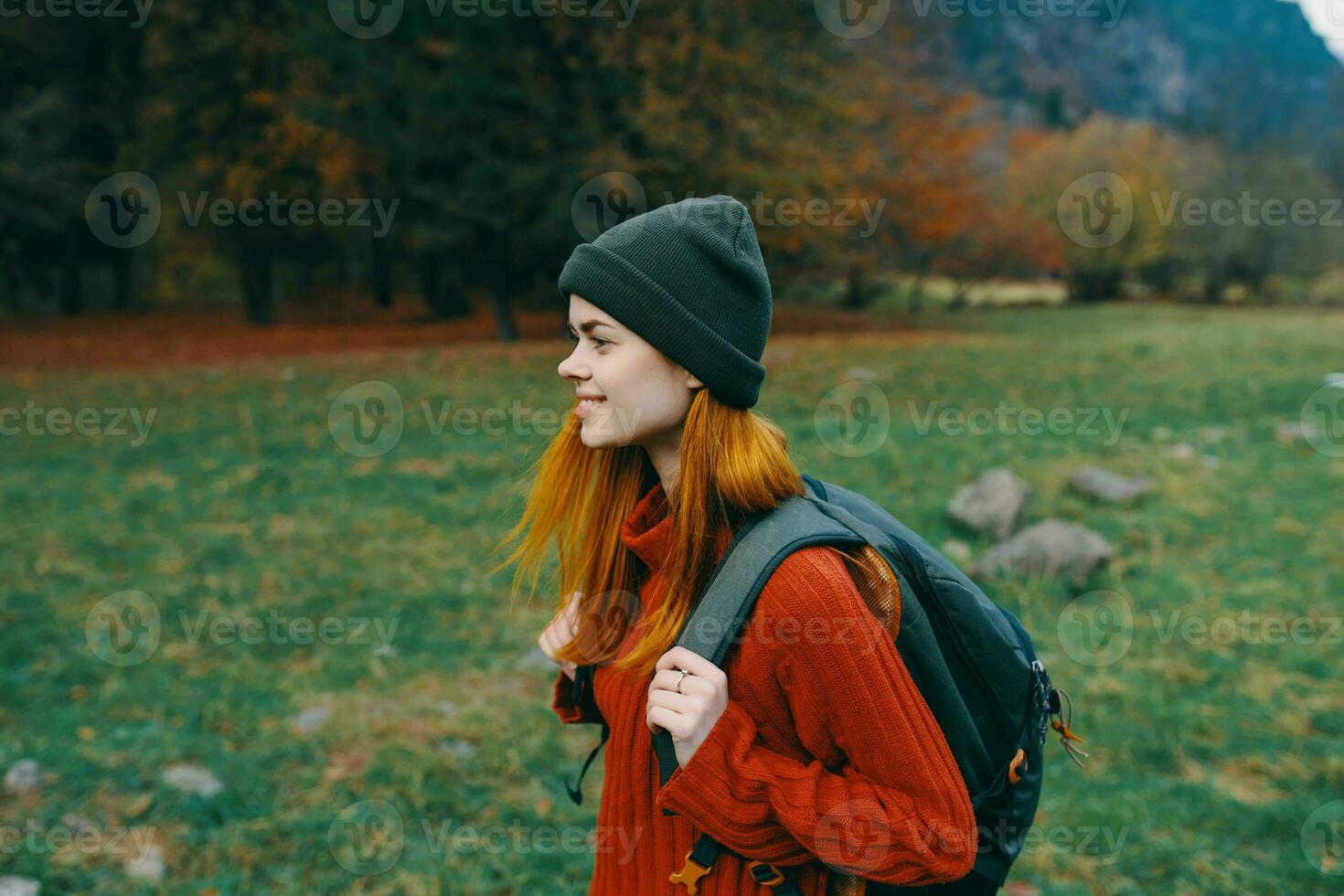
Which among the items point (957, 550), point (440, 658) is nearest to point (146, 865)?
point (440, 658)

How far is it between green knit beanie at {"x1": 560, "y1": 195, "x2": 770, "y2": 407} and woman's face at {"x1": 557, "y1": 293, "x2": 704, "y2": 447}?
0.09ft

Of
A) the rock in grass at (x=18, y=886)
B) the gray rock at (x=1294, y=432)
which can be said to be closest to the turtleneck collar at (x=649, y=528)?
the rock in grass at (x=18, y=886)

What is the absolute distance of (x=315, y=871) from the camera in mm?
3463

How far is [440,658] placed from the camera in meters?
5.15

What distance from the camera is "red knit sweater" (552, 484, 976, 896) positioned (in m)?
1.39

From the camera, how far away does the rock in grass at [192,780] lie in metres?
3.88

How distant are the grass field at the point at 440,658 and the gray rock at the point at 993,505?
0.52 feet

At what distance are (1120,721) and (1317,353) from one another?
47.6ft

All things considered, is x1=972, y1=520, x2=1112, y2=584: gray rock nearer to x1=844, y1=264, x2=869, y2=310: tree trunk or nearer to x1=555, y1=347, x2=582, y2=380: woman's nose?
x1=555, y1=347, x2=582, y2=380: woman's nose

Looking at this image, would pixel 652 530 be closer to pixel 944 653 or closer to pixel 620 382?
pixel 620 382

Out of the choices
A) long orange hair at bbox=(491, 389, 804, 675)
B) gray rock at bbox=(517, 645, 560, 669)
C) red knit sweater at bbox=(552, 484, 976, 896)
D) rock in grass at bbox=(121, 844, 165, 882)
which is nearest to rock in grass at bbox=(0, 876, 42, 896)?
rock in grass at bbox=(121, 844, 165, 882)

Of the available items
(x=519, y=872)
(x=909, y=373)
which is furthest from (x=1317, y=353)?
(x=519, y=872)

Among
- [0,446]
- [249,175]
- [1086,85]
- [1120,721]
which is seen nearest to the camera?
[1120,721]

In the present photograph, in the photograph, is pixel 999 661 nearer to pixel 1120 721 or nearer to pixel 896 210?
pixel 1120 721
